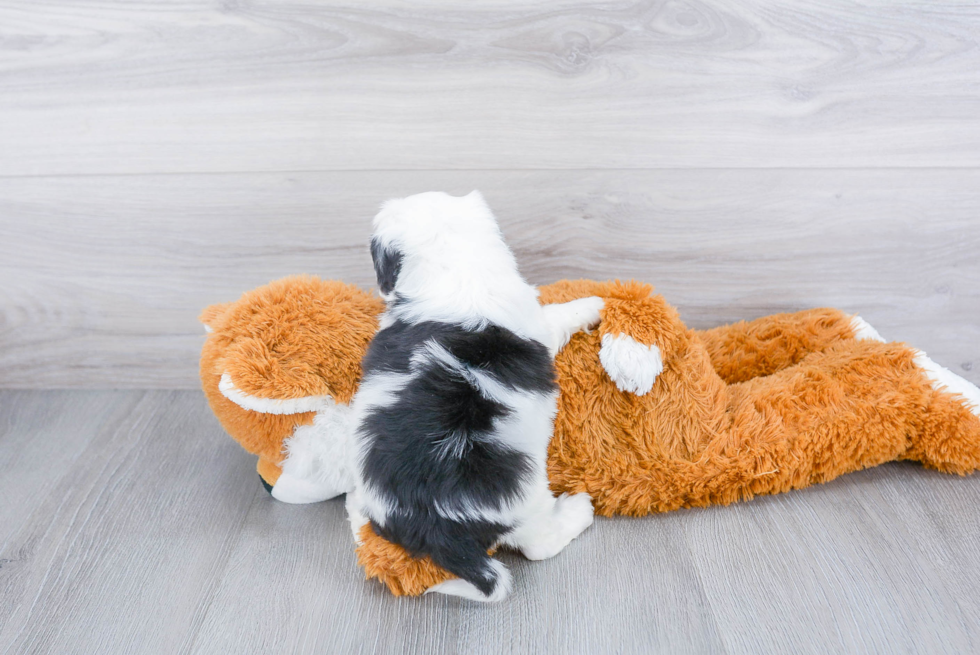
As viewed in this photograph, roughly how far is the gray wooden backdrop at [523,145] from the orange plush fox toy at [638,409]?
11.5 inches

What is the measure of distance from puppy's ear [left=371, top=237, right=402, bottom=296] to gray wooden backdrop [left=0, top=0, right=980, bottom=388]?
13.5 inches

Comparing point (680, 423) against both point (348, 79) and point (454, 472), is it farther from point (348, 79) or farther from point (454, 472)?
point (348, 79)

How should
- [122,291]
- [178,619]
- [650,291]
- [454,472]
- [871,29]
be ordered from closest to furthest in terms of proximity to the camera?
1. [454,472]
2. [178,619]
3. [650,291]
4. [871,29]
5. [122,291]

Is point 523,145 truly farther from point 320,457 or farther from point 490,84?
point 320,457

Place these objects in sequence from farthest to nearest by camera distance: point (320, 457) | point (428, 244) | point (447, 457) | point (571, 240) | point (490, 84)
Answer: point (571, 240), point (490, 84), point (320, 457), point (428, 244), point (447, 457)

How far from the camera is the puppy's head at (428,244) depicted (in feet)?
3.38

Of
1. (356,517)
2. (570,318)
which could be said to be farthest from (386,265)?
(356,517)

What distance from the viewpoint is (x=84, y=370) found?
162 centimetres

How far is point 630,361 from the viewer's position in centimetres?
108

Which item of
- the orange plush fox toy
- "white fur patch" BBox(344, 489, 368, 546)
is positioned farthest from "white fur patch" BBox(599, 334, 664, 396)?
"white fur patch" BBox(344, 489, 368, 546)

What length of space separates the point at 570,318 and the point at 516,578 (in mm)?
444

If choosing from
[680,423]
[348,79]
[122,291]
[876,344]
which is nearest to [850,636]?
[680,423]

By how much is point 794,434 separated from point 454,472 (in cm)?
65

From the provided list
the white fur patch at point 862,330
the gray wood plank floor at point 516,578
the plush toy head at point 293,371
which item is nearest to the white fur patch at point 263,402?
the plush toy head at point 293,371
